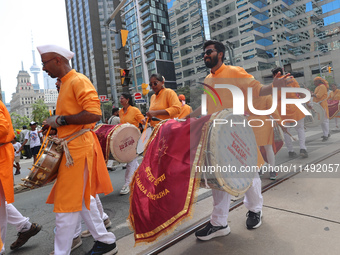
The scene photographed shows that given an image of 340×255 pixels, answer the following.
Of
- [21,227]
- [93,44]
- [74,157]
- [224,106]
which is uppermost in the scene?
[93,44]

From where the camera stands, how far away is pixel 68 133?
224 centimetres

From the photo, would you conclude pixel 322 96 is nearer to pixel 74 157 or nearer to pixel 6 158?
pixel 74 157

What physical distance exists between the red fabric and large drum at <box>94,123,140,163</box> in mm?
2035

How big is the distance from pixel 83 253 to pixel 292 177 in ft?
10.8

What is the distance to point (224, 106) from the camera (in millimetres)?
2555

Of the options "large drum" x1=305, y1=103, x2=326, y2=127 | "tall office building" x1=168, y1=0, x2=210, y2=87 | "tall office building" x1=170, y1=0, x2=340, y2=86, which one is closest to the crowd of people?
"large drum" x1=305, y1=103, x2=326, y2=127

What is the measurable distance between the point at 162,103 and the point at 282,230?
242cm

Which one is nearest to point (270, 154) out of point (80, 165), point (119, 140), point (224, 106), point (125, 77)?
point (224, 106)

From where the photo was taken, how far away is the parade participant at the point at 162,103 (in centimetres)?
383

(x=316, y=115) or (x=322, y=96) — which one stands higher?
(x=322, y=96)

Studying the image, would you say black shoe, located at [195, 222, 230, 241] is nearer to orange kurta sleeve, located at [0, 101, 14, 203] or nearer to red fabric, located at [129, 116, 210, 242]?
red fabric, located at [129, 116, 210, 242]

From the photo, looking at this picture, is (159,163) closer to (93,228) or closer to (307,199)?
(93,228)

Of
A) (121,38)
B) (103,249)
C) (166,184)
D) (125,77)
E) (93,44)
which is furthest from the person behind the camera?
(93,44)

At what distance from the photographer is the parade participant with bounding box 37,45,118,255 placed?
210cm
